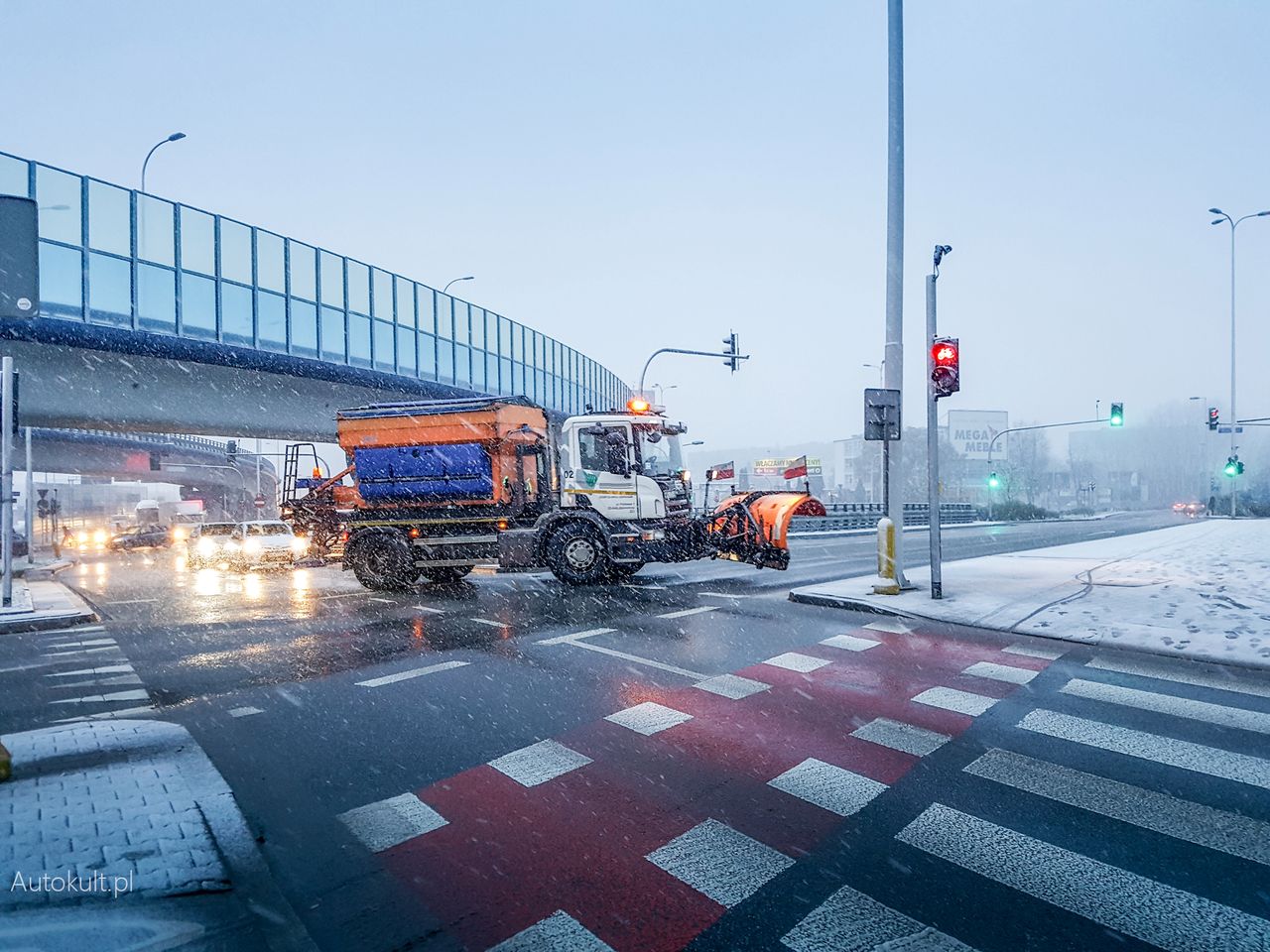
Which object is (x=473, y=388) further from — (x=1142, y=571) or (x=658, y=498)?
(x=1142, y=571)

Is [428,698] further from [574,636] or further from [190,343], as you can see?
[190,343]

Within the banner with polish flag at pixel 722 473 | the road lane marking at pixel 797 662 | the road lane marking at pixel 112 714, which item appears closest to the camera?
the road lane marking at pixel 112 714

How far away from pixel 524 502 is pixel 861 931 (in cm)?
1156

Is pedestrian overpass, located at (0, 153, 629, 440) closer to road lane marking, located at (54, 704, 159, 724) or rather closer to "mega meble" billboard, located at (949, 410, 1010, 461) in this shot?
road lane marking, located at (54, 704, 159, 724)

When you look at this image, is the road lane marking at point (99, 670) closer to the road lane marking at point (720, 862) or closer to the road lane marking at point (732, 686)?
the road lane marking at point (732, 686)

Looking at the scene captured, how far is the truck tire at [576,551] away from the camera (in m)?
13.0

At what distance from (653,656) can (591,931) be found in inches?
183

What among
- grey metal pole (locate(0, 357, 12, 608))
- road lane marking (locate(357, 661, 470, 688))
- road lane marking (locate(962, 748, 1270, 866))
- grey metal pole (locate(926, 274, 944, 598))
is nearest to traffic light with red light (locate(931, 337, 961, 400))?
grey metal pole (locate(926, 274, 944, 598))

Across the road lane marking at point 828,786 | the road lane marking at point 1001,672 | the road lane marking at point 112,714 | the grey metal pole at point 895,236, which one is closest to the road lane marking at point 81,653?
the road lane marking at point 112,714

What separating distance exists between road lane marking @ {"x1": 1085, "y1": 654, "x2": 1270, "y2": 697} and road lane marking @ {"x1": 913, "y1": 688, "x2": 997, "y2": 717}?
1.80m

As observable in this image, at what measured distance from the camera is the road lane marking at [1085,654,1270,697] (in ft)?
19.9

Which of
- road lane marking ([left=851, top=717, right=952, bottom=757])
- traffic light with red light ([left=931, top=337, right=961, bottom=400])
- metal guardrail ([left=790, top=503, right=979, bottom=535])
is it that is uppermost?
traffic light with red light ([left=931, top=337, right=961, bottom=400])

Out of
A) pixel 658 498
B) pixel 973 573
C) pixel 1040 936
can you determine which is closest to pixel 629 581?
pixel 658 498

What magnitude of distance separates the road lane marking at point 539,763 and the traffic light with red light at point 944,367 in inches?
312
